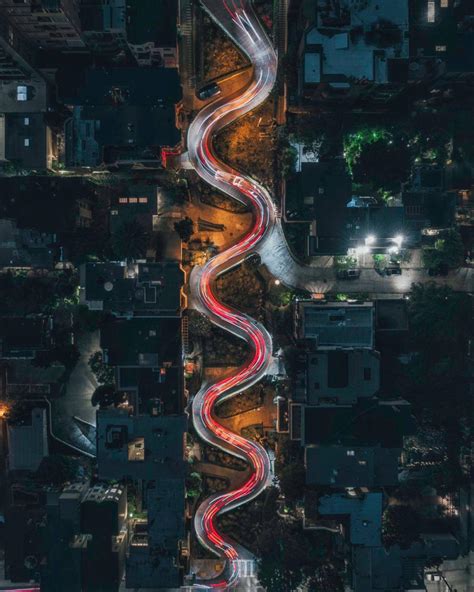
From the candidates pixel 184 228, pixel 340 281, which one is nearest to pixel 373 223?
pixel 340 281

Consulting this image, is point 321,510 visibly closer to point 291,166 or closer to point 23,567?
point 23,567

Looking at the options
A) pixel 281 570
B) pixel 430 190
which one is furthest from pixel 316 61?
pixel 281 570

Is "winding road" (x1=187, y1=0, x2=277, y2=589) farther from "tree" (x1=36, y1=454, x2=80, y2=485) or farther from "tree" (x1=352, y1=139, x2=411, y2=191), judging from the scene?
"tree" (x1=36, y1=454, x2=80, y2=485)

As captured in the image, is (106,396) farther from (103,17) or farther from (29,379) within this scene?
(103,17)

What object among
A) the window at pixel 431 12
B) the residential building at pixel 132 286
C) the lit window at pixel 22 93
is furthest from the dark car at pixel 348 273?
the lit window at pixel 22 93

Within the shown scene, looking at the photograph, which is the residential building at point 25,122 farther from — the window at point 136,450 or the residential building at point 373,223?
the residential building at point 373,223

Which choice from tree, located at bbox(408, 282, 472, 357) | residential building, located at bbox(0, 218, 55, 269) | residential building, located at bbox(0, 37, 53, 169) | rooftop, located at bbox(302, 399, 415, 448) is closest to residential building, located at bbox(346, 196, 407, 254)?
tree, located at bbox(408, 282, 472, 357)
